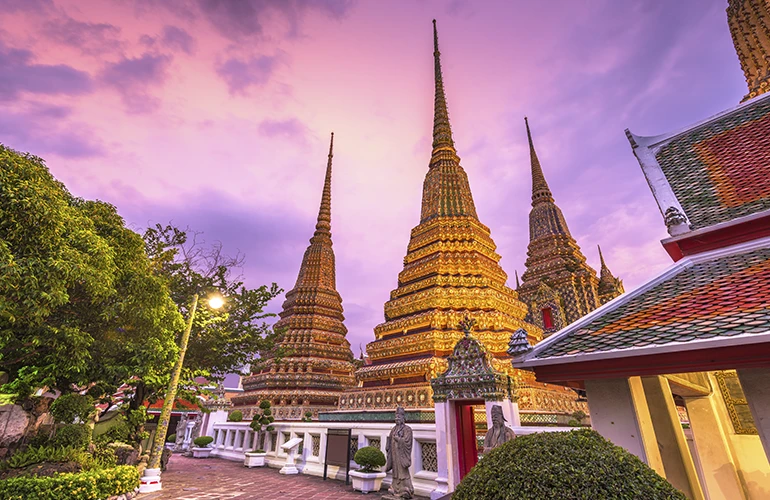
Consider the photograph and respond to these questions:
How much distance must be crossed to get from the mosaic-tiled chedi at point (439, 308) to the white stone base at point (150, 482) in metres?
6.71

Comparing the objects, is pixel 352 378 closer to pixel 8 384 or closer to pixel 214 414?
pixel 214 414

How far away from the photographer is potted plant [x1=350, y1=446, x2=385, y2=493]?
32.6 feet

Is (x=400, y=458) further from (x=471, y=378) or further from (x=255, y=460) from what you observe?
(x=255, y=460)

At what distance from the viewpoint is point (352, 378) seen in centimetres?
2216

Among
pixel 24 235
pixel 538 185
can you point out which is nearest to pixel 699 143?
pixel 24 235

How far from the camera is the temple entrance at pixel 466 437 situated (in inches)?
351

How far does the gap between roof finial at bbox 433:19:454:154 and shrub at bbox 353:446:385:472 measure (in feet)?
55.3

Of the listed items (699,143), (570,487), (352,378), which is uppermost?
(699,143)

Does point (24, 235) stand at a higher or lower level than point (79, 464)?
higher

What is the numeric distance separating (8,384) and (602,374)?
41.4 ft

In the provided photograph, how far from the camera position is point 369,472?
10211 millimetres

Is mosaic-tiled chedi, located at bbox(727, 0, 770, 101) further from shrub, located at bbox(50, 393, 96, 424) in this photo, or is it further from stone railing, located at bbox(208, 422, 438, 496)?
shrub, located at bbox(50, 393, 96, 424)

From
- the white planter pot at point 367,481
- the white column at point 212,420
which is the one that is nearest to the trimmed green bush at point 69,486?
the white planter pot at point 367,481

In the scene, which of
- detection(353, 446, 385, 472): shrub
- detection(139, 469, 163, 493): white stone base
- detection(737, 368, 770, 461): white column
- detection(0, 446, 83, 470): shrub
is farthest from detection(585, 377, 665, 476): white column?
detection(139, 469, 163, 493): white stone base
